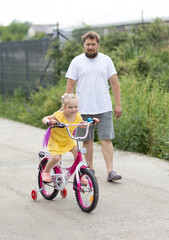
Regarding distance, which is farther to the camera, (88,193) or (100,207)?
(100,207)

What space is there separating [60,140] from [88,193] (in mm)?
687

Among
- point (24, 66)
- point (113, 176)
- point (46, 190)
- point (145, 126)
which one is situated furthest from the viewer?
point (24, 66)

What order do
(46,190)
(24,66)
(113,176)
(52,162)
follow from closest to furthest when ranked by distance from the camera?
1. (52,162)
2. (46,190)
3. (113,176)
4. (24,66)

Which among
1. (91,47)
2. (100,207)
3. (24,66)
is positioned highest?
(91,47)

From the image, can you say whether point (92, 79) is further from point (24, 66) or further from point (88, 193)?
point (24, 66)

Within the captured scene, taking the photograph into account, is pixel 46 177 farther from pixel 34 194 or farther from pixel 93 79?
pixel 93 79

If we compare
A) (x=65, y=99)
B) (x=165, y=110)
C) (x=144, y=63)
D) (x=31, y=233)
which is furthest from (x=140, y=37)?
(x=31, y=233)

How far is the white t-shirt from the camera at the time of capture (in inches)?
259

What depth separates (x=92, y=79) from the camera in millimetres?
6594

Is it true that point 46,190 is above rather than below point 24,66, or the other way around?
below

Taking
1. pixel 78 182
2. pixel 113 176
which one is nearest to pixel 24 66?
pixel 113 176

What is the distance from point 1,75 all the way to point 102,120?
38.5 feet

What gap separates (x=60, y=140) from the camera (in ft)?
18.6

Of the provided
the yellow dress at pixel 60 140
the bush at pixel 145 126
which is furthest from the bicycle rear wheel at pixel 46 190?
the bush at pixel 145 126
